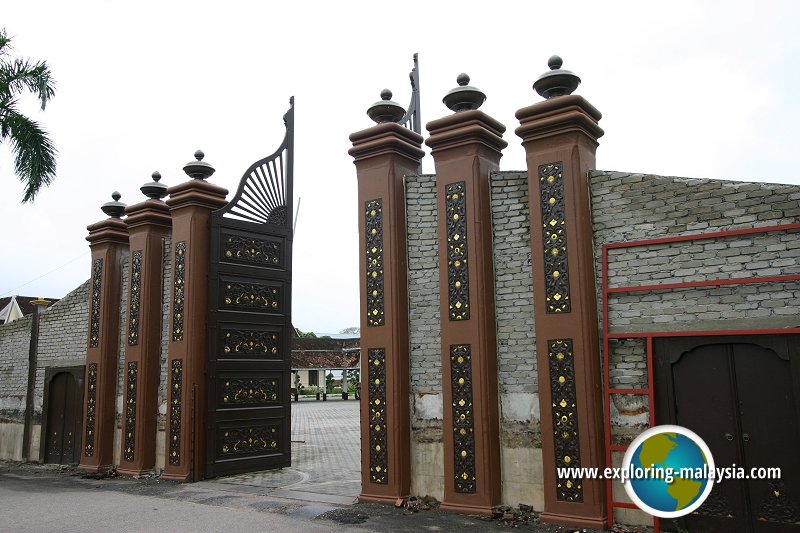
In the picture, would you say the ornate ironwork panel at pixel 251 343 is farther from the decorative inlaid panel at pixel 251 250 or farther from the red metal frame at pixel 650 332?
the red metal frame at pixel 650 332

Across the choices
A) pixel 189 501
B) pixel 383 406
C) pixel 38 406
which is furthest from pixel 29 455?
pixel 383 406

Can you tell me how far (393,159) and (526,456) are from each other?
3.60 metres

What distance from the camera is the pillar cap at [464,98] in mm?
7215

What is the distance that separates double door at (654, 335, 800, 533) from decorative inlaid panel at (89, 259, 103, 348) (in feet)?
29.3

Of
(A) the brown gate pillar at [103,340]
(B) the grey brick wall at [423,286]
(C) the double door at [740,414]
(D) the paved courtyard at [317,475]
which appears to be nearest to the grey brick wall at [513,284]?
(B) the grey brick wall at [423,286]

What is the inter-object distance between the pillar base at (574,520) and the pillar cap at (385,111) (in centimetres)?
472

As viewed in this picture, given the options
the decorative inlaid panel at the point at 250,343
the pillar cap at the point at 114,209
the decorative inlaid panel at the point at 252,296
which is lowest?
the decorative inlaid panel at the point at 250,343

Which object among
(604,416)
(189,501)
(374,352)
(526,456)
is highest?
(374,352)

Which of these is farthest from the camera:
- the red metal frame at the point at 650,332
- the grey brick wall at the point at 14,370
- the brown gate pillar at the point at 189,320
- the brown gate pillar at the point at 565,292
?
the grey brick wall at the point at 14,370

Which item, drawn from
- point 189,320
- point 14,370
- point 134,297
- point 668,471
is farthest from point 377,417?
point 14,370

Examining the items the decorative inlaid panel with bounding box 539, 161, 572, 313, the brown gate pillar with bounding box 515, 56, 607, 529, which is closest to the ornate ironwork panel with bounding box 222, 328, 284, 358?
the brown gate pillar with bounding box 515, 56, 607, 529

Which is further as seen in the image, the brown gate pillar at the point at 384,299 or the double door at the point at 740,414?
the brown gate pillar at the point at 384,299

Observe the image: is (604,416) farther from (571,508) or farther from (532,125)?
(532,125)

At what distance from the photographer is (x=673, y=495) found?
18.5ft
